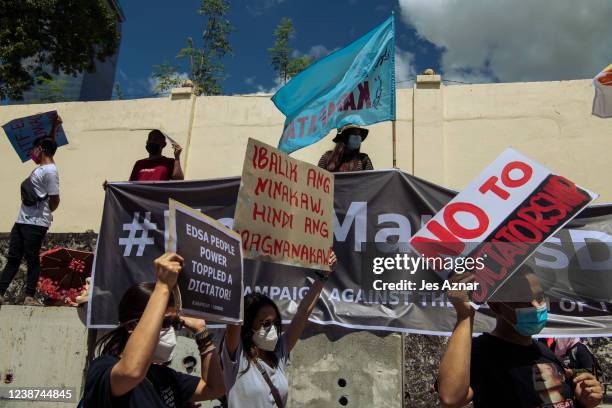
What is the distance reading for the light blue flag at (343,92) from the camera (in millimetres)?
4977

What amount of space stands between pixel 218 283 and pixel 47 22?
13.8 metres

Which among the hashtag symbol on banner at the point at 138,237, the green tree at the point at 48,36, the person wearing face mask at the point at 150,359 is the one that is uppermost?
the green tree at the point at 48,36

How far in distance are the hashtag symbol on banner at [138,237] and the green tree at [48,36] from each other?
413 inches

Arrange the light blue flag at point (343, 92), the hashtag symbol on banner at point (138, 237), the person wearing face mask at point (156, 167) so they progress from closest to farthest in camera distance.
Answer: the hashtag symbol on banner at point (138, 237), the light blue flag at point (343, 92), the person wearing face mask at point (156, 167)

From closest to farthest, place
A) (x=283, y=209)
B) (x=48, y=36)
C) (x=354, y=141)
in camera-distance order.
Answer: (x=283, y=209) → (x=354, y=141) → (x=48, y=36)

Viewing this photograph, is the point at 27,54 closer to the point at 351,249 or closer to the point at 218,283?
the point at 351,249

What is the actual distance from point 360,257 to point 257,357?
172 cm

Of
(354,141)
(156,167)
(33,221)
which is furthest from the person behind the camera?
(156,167)

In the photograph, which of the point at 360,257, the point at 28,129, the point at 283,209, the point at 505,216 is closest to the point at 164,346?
the point at 283,209

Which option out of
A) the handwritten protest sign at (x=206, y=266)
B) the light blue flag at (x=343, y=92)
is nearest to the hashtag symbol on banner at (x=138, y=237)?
the light blue flag at (x=343, y=92)

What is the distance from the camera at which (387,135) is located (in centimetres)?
1012

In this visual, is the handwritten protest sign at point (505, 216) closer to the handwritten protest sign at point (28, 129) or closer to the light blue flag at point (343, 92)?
the light blue flag at point (343, 92)

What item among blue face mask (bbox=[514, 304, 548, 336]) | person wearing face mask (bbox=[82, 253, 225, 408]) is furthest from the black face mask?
blue face mask (bbox=[514, 304, 548, 336])

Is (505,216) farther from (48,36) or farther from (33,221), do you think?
(48,36)
